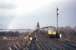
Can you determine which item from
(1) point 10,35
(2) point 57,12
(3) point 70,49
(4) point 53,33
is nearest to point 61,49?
(3) point 70,49

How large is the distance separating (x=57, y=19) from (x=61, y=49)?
12511 mm

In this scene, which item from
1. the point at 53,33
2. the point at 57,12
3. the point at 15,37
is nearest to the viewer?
the point at 15,37

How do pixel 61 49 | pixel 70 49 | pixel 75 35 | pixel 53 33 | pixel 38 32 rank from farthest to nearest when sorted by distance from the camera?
pixel 38 32 → pixel 53 33 → pixel 75 35 → pixel 61 49 → pixel 70 49

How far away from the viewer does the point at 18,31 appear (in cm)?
2173

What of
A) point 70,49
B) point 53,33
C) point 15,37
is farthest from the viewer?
point 53,33

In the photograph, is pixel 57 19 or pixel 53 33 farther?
pixel 53 33

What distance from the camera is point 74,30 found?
59.5ft

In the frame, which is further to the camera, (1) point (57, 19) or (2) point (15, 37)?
(1) point (57, 19)

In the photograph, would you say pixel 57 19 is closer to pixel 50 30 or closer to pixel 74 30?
pixel 50 30

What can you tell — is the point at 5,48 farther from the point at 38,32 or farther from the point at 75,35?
the point at 38,32

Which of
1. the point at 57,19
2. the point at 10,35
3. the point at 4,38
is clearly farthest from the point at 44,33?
the point at 4,38

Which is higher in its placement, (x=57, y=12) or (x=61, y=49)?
(x=57, y=12)

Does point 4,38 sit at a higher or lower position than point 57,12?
lower

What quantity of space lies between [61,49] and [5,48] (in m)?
3.43
